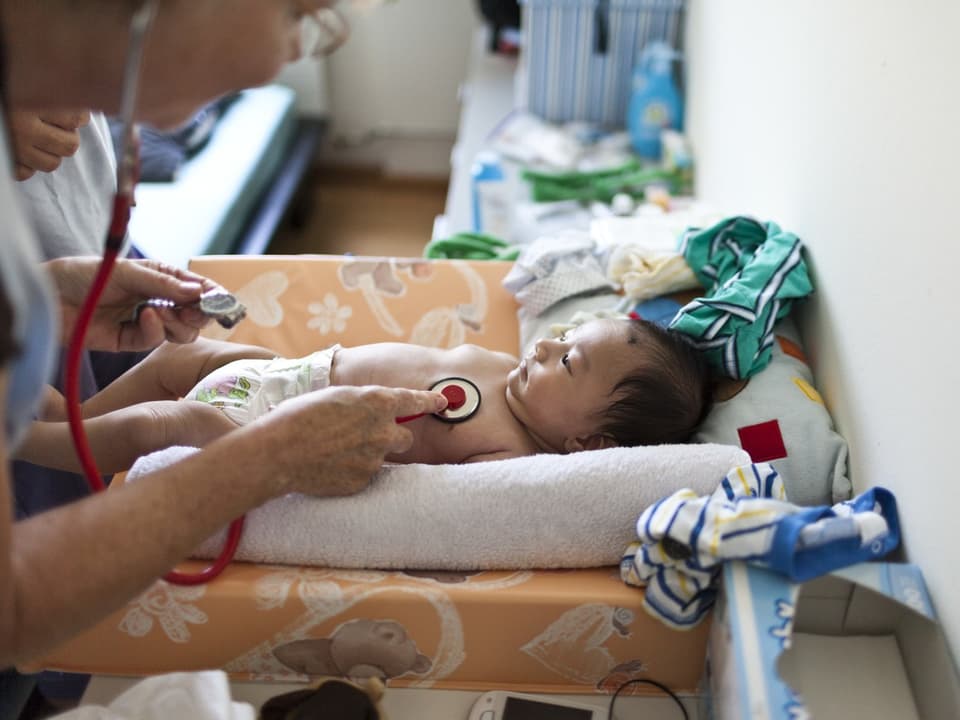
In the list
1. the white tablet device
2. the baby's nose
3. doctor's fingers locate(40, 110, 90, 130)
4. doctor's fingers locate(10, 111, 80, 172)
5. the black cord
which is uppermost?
doctor's fingers locate(40, 110, 90, 130)

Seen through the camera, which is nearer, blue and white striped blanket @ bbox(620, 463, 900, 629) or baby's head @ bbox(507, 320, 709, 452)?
blue and white striped blanket @ bbox(620, 463, 900, 629)

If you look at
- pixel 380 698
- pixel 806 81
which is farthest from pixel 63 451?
pixel 806 81

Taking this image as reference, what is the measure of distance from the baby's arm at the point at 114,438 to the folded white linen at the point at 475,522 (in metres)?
0.16

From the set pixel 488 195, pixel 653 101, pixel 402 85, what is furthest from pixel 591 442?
pixel 402 85

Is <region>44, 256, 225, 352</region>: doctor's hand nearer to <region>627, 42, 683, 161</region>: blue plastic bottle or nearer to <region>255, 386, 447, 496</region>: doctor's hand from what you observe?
<region>255, 386, 447, 496</region>: doctor's hand

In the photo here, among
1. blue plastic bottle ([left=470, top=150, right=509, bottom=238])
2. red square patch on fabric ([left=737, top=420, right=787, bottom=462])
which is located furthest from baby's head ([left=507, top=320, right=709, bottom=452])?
blue plastic bottle ([left=470, top=150, right=509, bottom=238])

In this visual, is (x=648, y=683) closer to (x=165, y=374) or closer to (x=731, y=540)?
(x=731, y=540)

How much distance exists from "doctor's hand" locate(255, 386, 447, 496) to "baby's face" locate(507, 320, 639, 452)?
0.35 meters

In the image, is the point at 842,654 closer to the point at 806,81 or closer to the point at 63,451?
the point at 806,81

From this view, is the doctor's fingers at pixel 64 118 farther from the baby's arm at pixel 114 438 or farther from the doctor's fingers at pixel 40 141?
the baby's arm at pixel 114 438

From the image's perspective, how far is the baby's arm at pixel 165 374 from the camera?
159 centimetres

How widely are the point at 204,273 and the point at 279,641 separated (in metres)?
0.87

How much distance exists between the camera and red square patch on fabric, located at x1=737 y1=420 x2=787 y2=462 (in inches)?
54.7

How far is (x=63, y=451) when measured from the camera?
1368 mm
